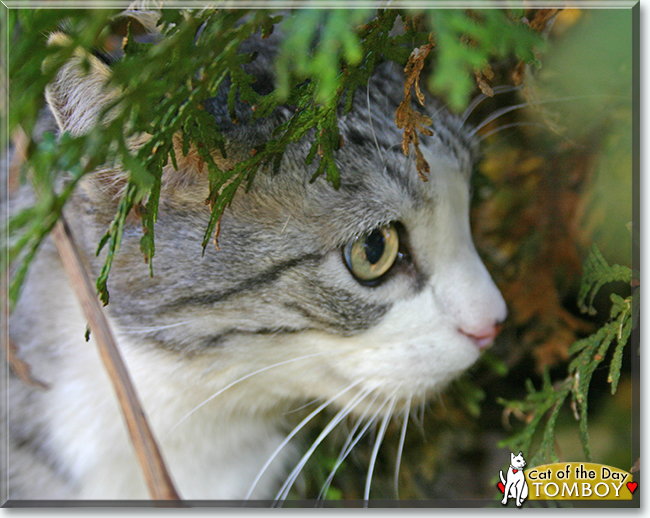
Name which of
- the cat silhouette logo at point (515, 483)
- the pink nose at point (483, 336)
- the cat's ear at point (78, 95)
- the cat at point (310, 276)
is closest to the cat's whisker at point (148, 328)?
the cat at point (310, 276)

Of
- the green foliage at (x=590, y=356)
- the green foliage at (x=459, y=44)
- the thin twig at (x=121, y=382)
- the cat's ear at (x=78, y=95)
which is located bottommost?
the green foliage at (x=590, y=356)

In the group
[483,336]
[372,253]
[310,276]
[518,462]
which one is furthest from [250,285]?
[518,462]

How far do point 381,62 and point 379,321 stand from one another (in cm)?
53

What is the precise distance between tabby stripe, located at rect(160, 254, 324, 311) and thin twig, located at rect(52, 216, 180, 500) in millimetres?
301

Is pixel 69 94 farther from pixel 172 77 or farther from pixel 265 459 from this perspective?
pixel 265 459

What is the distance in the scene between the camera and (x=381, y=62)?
1.08m

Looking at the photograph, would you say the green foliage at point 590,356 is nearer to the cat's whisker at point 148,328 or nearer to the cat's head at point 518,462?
the cat's head at point 518,462

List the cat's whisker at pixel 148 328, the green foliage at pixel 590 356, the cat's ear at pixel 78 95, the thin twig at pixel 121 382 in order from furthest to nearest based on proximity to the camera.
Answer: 1. the cat's whisker at pixel 148 328
2. the green foliage at pixel 590 356
3. the cat's ear at pixel 78 95
4. the thin twig at pixel 121 382

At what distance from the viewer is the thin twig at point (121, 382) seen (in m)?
0.68

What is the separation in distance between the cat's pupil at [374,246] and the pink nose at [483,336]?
0.21 metres

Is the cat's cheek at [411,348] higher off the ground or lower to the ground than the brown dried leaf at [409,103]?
lower

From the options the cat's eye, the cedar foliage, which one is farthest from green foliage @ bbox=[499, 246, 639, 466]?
the cat's eye

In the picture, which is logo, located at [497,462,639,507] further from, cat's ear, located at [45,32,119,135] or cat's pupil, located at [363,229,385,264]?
cat's ear, located at [45,32,119,135]

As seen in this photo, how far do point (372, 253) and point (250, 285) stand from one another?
24cm
